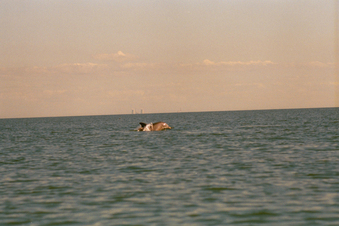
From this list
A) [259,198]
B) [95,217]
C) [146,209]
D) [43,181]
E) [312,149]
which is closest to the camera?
[95,217]

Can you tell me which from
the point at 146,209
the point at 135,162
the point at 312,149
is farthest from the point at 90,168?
the point at 312,149

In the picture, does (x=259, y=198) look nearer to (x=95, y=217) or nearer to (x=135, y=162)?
(x=95, y=217)

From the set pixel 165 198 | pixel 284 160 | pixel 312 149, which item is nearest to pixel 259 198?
pixel 165 198

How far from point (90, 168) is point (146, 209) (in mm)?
10600

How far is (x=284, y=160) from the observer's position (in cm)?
2388

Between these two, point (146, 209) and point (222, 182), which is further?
point (222, 182)

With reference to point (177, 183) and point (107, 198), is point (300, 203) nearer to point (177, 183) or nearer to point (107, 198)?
point (177, 183)

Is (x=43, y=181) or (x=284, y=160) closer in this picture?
(x=43, y=181)

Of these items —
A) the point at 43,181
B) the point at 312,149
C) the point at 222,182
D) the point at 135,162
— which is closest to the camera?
the point at 222,182

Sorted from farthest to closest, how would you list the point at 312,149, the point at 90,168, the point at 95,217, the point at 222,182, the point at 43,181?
the point at 312,149 < the point at 90,168 < the point at 43,181 < the point at 222,182 < the point at 95,217

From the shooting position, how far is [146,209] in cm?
1315

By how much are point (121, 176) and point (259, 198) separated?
8.08 metres

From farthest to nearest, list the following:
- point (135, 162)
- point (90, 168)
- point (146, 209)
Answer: point (135, 162) → point (90, 168) → point (146, 209)

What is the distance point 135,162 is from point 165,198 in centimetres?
1075
